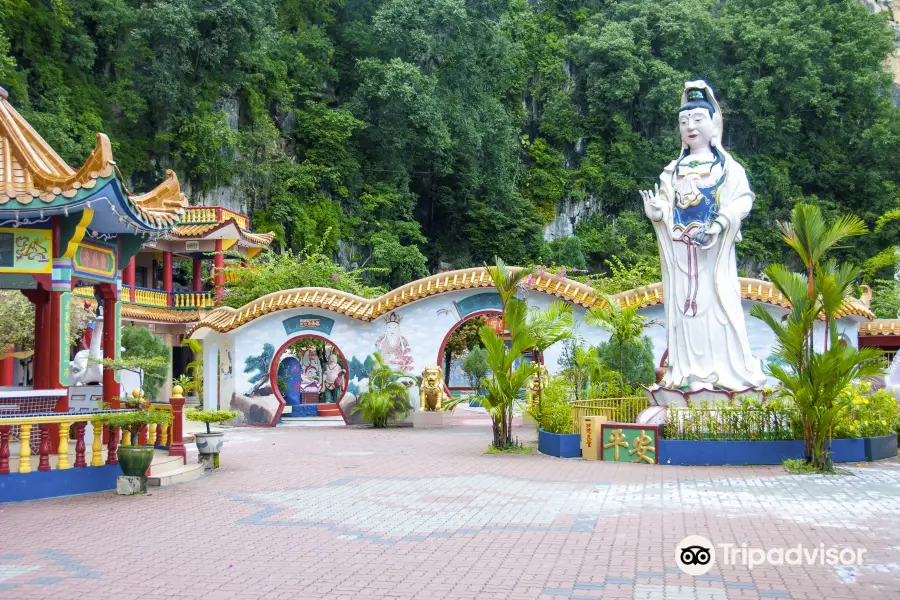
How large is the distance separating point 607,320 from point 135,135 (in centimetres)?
2348

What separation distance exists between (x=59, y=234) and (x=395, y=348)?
10.7m

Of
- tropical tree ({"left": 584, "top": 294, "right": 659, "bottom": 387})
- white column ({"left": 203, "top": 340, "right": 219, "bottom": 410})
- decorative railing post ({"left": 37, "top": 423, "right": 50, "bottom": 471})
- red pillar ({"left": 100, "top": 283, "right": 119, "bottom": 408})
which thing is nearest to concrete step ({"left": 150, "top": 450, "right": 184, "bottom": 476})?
decorative railing post ({"left": 37, "top": 423, "right": 50, "bottom": 471})

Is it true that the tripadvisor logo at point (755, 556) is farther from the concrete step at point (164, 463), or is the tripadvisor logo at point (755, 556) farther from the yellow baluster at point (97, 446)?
the concrete step at point (164, 463)

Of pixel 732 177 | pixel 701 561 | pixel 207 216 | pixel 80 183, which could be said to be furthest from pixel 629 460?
pixel 207 216

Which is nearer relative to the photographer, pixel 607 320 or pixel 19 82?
pixel 607 320

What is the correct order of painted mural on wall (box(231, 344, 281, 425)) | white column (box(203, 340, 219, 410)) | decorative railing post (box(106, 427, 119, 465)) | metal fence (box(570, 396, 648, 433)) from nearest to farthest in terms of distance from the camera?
decorative railing post (box(106, 427, 119, 465)), metal fence (box(570, 396, 648, 433)), painted mural on wall (box(231, 344, 281, 425)), white column (box(203, 340, 219, 410))

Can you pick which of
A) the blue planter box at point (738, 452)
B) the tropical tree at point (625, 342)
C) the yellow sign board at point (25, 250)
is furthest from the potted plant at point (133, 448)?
the tropical tree at point (625, 342)

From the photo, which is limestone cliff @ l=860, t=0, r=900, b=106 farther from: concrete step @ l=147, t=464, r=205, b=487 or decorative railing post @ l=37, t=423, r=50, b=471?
decorative railing post @ l=37, t=423, r=50, b=471

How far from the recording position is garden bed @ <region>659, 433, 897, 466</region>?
1265cm

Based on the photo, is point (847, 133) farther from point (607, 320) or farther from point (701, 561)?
point (701, 561)

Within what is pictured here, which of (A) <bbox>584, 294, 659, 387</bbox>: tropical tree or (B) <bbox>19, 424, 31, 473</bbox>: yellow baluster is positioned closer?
(B) <bbox>19, 424, 31, 473</bbox>: yellow baluster

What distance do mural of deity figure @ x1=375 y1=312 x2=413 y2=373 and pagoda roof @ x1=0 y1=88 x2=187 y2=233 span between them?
332 inches

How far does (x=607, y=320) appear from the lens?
1688 cm

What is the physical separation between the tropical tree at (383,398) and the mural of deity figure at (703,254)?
7.42 metres
